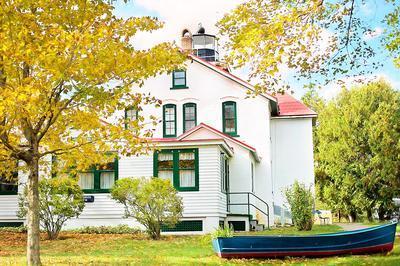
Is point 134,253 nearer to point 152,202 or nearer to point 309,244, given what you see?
point 152,202

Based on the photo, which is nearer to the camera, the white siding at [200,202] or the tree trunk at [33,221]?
the tree trunk at [33,221]

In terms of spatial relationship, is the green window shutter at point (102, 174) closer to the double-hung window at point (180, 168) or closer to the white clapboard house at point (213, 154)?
the white clapboard house at point (213, 154)

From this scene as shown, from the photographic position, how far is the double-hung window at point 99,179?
25.4 metres

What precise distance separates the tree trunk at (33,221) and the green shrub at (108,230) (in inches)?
471

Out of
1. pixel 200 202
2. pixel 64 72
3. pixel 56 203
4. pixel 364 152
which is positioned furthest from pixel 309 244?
pixel 364 152

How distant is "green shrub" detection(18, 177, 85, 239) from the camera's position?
2184cm

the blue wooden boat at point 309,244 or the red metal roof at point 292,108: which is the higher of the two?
the red metal roof at point 292,108

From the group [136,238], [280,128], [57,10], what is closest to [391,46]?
[57,10]

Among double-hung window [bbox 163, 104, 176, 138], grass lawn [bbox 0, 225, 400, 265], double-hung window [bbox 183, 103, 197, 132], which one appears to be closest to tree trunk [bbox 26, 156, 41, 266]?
grass lawn [bbox 0, 225, 400, 265]

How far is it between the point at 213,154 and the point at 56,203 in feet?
23.0

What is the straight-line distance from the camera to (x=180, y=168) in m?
24.7

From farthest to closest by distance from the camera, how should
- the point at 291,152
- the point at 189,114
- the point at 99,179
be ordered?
the point at 291,152
the point at 189,114
the point at 99,179

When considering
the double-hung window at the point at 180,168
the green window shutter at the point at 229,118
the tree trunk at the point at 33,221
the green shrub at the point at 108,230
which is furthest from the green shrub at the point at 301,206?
the tree trunk at the point at 33,221

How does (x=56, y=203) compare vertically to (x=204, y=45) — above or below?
below
